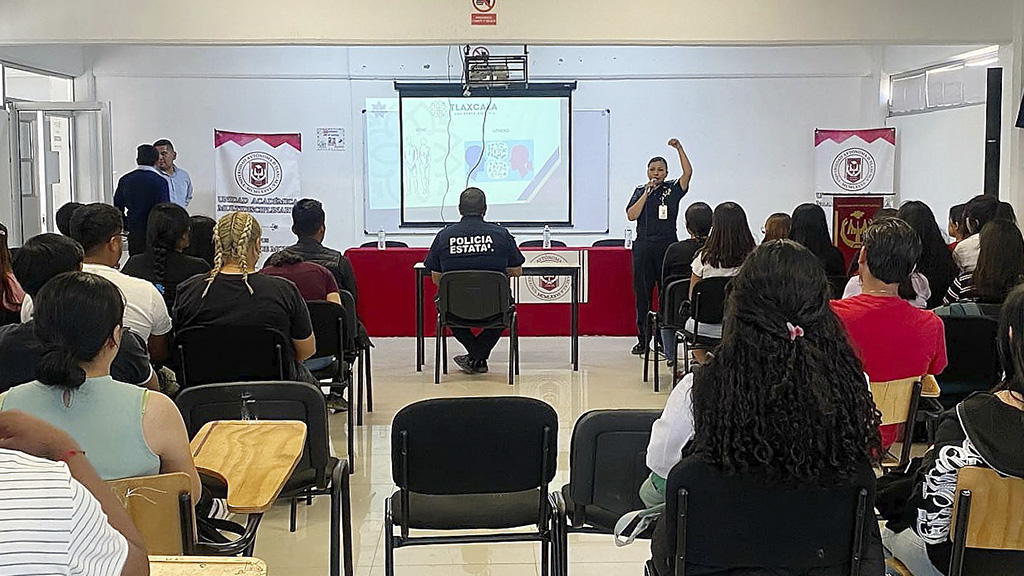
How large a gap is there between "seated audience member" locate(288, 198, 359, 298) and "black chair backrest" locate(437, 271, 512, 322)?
2.93ft

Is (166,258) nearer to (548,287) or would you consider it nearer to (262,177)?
(548,287)

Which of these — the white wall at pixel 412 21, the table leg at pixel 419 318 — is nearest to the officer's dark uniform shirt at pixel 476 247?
the table leg at pixel 419 318

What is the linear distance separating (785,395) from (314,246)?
4.16 meters

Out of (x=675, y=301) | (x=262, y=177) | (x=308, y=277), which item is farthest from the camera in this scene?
(x=262, y=177)

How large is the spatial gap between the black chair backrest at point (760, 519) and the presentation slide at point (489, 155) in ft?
28.2

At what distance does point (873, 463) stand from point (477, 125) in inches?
337

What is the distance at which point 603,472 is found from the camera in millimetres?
2922

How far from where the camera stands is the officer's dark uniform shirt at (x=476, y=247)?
6996 millimetres

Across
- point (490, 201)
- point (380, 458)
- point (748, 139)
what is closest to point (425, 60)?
point (490, 201)

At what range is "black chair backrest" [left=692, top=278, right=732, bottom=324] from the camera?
5891mm

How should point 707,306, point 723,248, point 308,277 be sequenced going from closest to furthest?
1. point 308,277
2. point 707,306
3. point 723,248

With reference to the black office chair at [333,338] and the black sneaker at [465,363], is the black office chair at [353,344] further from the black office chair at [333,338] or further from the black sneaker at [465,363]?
the black sneaker at [465,363]

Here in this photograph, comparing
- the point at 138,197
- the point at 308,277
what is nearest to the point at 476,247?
the point at 308,277

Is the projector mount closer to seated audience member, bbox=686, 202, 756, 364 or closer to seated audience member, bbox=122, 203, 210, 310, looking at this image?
seated audience member, bbox=686, 202, 756, 364
